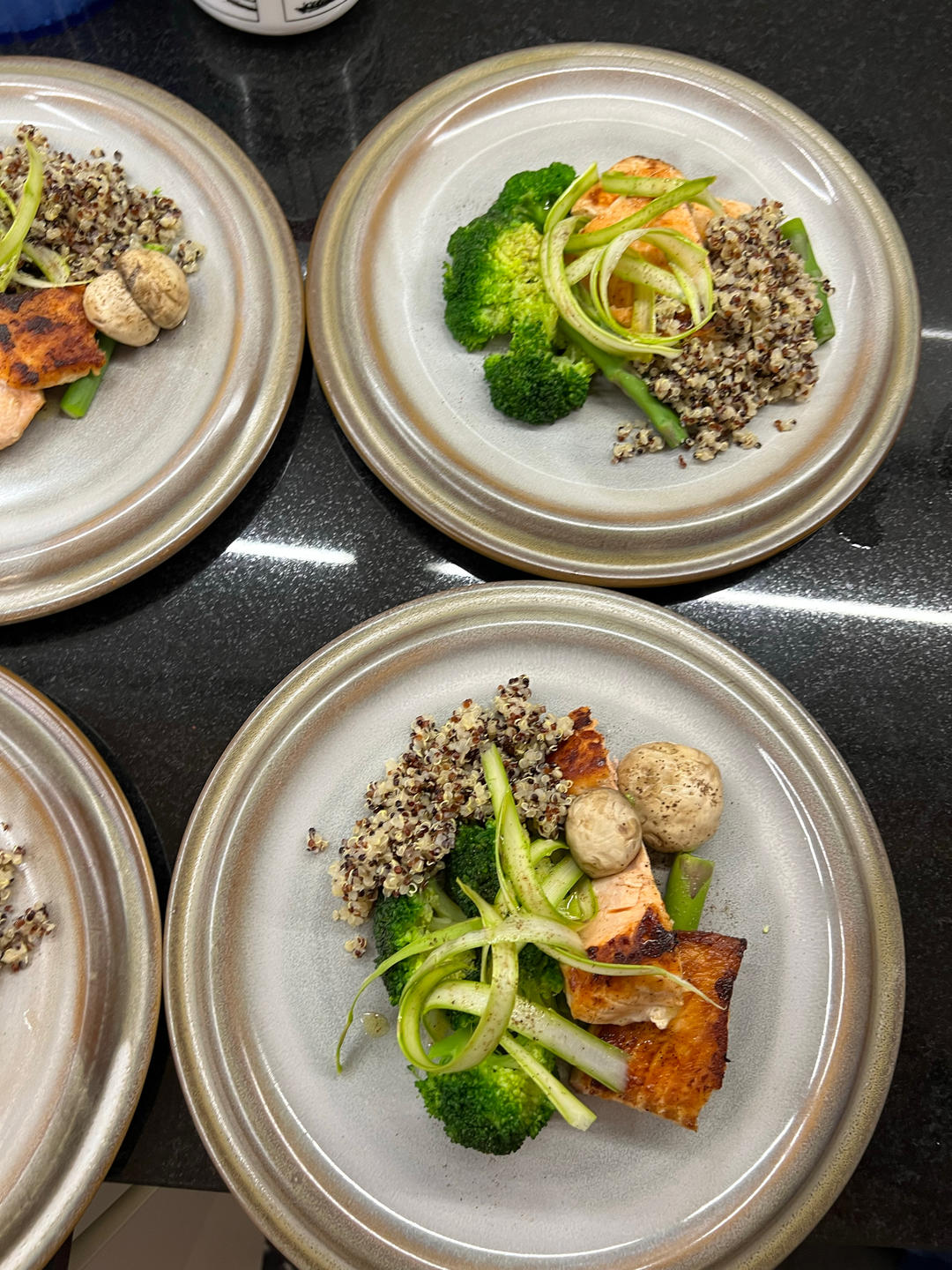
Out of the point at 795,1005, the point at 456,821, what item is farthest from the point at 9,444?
the point at 795,1005

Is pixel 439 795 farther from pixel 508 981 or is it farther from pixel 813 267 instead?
pixel 813 267

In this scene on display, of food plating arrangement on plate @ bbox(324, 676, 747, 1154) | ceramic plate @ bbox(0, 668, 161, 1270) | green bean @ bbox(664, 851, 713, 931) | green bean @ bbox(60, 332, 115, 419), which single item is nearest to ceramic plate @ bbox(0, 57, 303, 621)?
green bean @ bbox(60, 332, 115, 419)

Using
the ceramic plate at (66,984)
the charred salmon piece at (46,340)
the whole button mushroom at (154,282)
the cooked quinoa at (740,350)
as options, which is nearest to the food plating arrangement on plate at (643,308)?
the cooked quinoa at (740,350)

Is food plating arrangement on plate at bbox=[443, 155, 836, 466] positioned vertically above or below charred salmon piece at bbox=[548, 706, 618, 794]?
above

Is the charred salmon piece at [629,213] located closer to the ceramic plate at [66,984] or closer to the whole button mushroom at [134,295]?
the whole button mushroom at [134,295]

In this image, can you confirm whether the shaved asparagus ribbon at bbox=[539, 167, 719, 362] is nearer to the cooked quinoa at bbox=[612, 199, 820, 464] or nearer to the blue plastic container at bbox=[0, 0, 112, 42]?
the cooked quinoa at bbox=[612, 199, 820, 464]

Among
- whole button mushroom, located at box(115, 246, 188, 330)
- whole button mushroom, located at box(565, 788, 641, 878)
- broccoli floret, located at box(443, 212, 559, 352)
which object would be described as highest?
whole button mushroom, located at box(115, 246, 188, 330)
